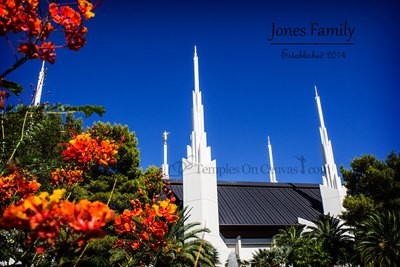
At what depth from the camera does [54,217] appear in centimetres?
133

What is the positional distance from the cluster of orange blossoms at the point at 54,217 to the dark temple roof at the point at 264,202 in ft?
72.3

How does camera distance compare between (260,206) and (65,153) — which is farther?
(260,206)

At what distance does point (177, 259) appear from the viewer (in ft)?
50.5

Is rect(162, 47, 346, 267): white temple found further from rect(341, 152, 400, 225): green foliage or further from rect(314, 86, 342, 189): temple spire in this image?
rect(341, 152, 400, 225): green foliage

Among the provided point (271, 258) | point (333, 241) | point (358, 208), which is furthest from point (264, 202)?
point (358, 208)

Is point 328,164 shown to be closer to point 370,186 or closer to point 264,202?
point 370,186

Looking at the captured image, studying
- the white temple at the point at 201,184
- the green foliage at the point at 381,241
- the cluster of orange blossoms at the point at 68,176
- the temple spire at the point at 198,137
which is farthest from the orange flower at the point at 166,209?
the green foliage at the point at 381,241

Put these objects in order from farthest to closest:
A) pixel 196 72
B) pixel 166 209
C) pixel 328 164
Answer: pixel 328 164 → pixel 196 72 → pixel 166 209

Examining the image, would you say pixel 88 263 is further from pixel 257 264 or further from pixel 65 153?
pixel 65 153

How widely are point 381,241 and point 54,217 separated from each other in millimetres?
21098

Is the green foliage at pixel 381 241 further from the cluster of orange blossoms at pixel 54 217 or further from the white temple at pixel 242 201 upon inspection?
the cluster of orange blossoms at pixel 54 217

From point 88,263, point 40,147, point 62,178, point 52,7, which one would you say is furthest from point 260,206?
point 52,7

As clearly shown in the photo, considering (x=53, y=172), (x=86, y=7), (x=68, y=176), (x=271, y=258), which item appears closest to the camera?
(x=86, y=7)

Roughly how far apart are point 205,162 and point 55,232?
62.1 ft
